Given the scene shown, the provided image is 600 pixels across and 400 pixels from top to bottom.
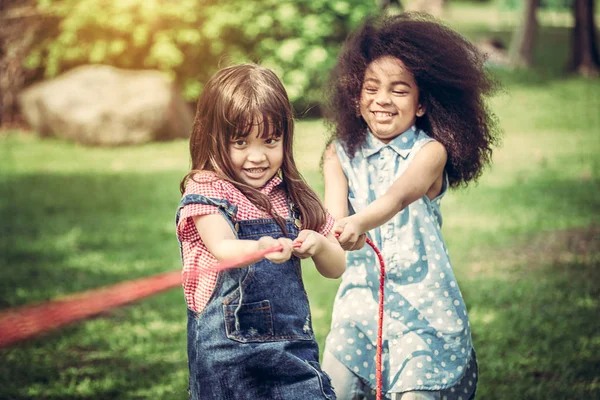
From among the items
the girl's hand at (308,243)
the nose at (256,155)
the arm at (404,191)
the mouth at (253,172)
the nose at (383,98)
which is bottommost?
the girl's hand at (308,243)

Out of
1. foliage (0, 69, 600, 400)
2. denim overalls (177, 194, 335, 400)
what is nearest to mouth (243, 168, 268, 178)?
denim overalls (177, 194, 335, 400)

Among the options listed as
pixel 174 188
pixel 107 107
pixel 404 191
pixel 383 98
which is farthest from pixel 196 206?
pixel 107 107

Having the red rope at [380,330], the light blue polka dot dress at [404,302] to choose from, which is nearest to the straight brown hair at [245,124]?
the red rope at [380,330]

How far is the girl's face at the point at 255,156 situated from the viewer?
216 cm

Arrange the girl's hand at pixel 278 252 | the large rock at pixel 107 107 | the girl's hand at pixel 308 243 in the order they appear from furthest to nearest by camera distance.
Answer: the large rock at pixel 107 107 → the girl's hand at pixel 308 243 → the girl's hand at pixel 278 252

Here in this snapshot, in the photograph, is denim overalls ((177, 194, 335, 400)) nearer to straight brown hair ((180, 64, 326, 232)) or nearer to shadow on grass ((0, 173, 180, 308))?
straight brown hair ((180, 64, 326, 232))

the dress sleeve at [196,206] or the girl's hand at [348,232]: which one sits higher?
the dress sleeve at [196,206]

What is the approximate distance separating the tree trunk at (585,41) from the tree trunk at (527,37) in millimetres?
1417

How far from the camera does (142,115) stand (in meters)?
9.68

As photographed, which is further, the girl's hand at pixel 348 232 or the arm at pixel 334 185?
the arm at pixel 334 185

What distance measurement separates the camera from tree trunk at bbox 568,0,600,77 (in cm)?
1389

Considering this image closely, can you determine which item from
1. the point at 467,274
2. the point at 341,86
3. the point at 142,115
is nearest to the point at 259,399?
the point at 341,86

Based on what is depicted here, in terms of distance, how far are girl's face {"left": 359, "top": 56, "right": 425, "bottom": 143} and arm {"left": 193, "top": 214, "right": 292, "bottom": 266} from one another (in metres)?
0.85

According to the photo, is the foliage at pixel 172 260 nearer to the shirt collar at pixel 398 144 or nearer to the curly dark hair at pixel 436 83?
the curly dark hair at pixel 436 83
